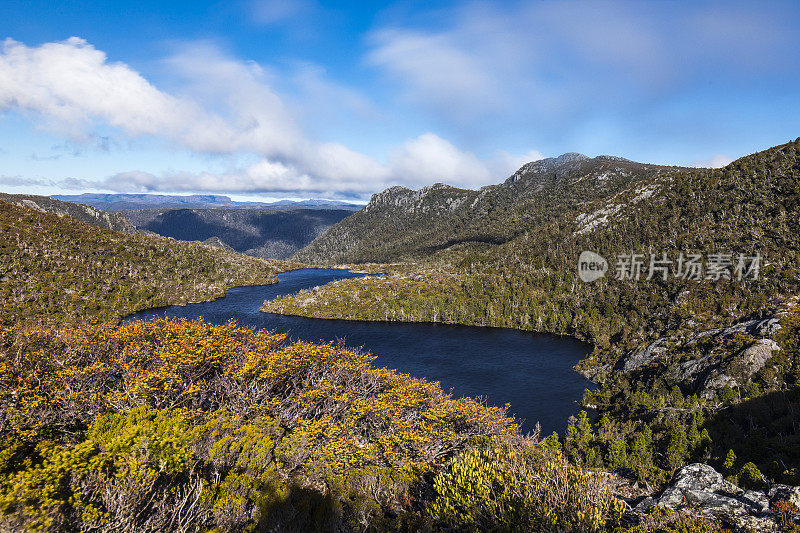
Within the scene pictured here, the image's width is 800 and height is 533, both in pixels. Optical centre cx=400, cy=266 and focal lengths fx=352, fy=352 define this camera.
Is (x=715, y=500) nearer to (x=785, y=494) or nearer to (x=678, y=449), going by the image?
(x=785, y=494)

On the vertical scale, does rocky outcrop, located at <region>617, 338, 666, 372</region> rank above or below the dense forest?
below

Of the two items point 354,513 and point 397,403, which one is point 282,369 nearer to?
point 397,403

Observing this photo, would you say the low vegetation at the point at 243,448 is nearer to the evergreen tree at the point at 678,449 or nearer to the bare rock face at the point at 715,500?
the bare rock face at the point at 715,500

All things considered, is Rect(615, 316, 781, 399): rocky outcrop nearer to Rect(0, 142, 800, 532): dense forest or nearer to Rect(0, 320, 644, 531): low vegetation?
Rect(0, 142, 800, 532): dense forest

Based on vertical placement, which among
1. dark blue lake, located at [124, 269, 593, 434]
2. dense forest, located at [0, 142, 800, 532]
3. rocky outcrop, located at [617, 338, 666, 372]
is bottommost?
dark blue lake, located at [124, 269, 593, 434]

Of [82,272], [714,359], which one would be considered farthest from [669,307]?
[82,272]

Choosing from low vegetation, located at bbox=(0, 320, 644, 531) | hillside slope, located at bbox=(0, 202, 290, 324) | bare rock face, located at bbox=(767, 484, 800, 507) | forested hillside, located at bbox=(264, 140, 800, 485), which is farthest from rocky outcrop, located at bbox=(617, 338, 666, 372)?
hillside slope, located at bbox=(0, 202, 290, 324)
